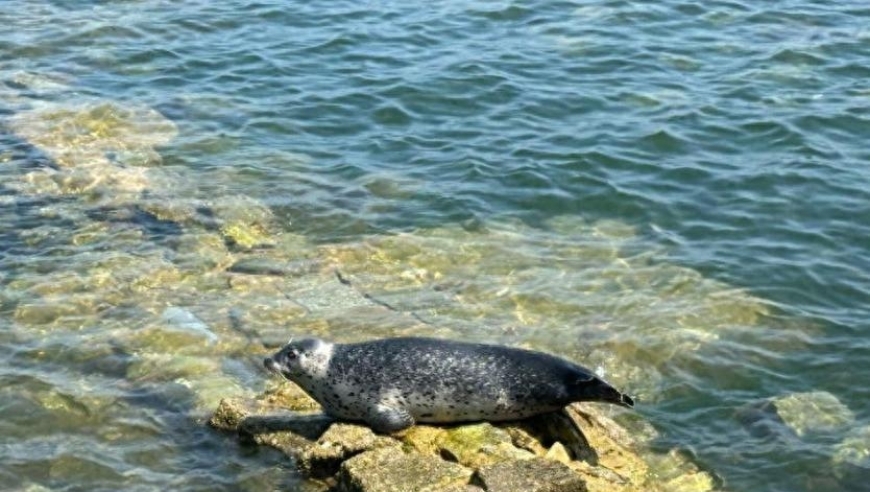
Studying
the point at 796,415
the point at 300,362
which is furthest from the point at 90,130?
the point at 796,415

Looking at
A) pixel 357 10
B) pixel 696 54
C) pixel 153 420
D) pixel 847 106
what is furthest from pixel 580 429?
pixel 357 10

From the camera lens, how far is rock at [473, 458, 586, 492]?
21.1 ft

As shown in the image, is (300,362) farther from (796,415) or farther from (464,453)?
(796,415)

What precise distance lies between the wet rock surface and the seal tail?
0.25m

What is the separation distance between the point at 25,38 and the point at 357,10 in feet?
15.9

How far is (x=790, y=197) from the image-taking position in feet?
38.8

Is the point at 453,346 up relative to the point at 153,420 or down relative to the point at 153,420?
up

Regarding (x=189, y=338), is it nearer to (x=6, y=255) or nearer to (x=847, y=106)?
(x=6, y=255)

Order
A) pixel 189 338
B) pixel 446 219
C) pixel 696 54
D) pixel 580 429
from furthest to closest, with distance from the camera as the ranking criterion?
1. pixel 696 54
2. pixel 446 219
3. pixel 189 338
4. pixel 580 429

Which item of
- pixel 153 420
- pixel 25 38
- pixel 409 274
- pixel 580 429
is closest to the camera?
pixel 580 429

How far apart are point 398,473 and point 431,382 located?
104 centimetres

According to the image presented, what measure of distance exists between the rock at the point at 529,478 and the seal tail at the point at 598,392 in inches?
32.4

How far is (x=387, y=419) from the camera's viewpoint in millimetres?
7383

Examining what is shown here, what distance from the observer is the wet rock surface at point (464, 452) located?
6578mm
